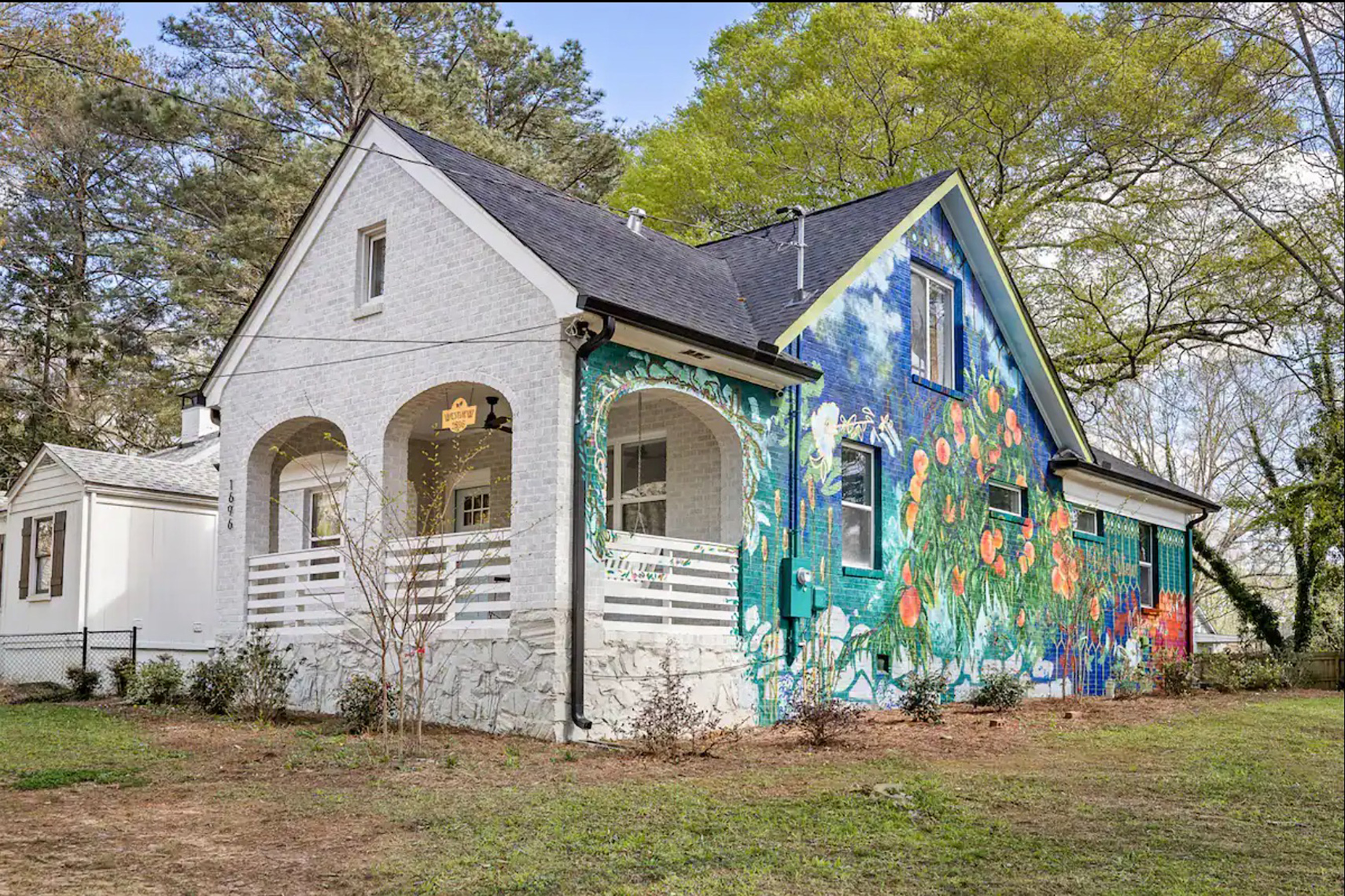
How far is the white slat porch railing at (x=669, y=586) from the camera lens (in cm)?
1167

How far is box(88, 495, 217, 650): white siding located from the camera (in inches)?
753

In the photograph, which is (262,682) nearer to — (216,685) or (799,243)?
(216,685)

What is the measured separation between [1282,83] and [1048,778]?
7711mm

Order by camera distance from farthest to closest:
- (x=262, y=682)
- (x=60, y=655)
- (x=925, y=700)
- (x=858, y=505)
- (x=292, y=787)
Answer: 1. (x=60, y=655)
2. (x=858, y=505)
3. (x=925, y=700)
4. (x=262, y=682)
5. (x=292, y=787)

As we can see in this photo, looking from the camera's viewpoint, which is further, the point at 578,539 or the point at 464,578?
the point at 464,578

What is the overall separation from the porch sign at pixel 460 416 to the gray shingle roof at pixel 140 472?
9.06m

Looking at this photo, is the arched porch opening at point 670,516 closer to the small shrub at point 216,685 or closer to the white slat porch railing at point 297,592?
the white slat porch railing at point 297,592

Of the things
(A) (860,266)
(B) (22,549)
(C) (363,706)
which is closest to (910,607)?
A: (A) (860,266)

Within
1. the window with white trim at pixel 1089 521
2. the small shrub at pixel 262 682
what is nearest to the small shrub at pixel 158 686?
the small shrub at pixel 262 682

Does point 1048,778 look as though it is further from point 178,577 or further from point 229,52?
point 229,52

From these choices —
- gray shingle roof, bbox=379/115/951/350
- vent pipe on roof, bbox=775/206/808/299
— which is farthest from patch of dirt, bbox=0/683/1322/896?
vent pipe on roof, bbox=775/206/808/299

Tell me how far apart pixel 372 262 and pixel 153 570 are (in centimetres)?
865

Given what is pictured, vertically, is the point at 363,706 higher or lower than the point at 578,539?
lower

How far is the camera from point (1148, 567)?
21.4 metres
